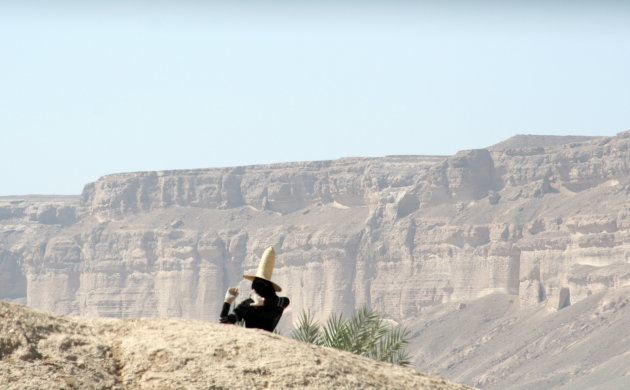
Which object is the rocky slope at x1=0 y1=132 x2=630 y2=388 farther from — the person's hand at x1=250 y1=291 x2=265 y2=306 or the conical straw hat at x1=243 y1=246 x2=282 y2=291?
the person's hand at x1=250 y1=291 x2=265 y2=306

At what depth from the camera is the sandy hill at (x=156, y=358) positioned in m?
7.54

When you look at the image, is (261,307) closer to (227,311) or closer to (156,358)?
(227,311)

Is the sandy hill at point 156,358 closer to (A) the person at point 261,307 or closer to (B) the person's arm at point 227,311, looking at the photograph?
(B) the person's arm at point 227,311

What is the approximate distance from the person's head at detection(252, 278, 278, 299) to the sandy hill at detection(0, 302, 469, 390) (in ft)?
4.27

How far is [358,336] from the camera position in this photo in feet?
49.2

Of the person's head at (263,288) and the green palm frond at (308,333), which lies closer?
the person's head at (263,288)

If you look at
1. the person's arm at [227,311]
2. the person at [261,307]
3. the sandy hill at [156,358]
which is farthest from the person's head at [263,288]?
the sandy hill at [156,358]

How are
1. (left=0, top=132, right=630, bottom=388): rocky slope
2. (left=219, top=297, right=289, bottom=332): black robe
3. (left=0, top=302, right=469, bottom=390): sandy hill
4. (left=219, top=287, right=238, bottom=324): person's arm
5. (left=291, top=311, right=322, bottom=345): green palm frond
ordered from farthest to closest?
(left=0, top=132, right=630, bottom=388): rocky slope, (left=291, top=311, right=322, bottom=345): green palm frond, (left=219, top=297, right=289, bottom=332): black robe, (left=219, top=287, right=238, bottom=324): person's arm, (left=0, top=302, right=469, bottom=390): sandy hill

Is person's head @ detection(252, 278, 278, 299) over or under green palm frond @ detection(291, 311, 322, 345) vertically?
over

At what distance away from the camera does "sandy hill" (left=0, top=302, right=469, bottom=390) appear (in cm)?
754

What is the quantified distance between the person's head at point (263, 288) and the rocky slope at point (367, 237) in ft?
397

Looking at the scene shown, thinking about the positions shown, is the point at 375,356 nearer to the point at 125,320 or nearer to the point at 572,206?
the point at 125,320

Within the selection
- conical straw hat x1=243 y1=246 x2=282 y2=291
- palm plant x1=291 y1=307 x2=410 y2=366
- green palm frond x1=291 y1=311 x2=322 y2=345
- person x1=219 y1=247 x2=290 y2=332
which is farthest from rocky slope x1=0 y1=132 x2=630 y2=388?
person x1=219 y1=247 x2=290 y2=332

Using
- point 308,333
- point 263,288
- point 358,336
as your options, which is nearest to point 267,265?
point 263,288
